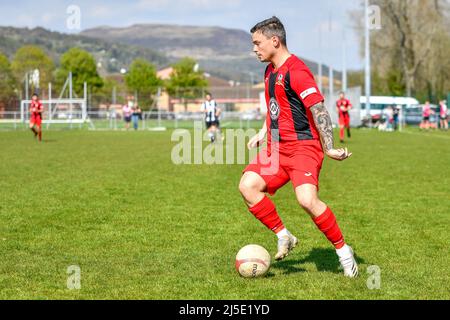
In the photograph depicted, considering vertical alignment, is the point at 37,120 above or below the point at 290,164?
above

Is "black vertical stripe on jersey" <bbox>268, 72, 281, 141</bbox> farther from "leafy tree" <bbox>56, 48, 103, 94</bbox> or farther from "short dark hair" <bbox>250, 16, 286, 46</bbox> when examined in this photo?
"leafy tree" <bbox>56, 48, 103, 94</bbox>

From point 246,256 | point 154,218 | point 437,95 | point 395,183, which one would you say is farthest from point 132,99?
point 246,256

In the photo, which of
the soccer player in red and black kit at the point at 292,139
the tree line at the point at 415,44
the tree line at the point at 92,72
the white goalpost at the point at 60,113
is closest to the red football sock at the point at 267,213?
the soccer player in red and black kit at the point at 292,139

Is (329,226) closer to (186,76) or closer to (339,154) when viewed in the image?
(339,154)

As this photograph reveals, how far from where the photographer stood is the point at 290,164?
267 inches

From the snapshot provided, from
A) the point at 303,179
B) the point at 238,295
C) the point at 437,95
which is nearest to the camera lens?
the point at 238,295

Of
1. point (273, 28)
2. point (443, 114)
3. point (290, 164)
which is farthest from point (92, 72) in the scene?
point (290, 164)

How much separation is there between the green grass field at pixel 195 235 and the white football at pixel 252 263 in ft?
0.37

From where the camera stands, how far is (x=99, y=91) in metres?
109

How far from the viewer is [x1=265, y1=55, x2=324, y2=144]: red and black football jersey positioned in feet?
21.6

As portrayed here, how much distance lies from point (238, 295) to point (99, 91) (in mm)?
104916

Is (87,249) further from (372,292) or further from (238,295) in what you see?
(372,292)

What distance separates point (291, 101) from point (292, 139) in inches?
13.1

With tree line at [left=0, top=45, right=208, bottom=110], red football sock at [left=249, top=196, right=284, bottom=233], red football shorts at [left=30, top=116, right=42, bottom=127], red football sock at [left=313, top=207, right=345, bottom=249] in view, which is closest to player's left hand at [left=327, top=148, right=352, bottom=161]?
red football sock at [left=313, top=207, right=345, bottom=249]
